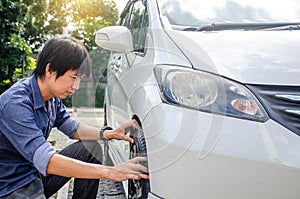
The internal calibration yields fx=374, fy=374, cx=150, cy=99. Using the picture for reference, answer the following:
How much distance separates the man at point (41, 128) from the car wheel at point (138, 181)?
45mm

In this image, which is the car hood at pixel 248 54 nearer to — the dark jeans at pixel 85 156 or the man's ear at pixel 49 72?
the man's ear at pixel 49 72

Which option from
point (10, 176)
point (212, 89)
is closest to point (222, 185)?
point (212, 89)

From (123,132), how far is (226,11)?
0.97 metres

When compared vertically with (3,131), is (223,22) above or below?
above

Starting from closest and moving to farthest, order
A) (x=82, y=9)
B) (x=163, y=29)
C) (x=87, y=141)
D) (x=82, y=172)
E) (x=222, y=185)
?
(x=222, y=185) < (x=82, y=172) < (x=163, y=29) < (x=87, y=141) < (x=82, y=9)

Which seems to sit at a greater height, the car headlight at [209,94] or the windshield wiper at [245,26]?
the windshield wiper at [245,26]

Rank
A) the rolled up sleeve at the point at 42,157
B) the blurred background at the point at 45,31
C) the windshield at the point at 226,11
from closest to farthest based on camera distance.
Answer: the rolled up sleeve at the point at 42,157 → the windshield at the point at 226,11 → the blurred background at the point at 45,31

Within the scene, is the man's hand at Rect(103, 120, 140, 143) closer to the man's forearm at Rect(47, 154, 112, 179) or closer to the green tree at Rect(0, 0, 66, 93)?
the man's forearm at Rect(47, 154, 112, 179)

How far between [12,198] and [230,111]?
1.14 m

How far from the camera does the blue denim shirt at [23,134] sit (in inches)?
67.0

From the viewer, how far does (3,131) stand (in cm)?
177

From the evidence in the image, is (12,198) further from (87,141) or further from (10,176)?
(87,141)

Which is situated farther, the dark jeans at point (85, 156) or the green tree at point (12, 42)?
the green tree at point (12, 42)

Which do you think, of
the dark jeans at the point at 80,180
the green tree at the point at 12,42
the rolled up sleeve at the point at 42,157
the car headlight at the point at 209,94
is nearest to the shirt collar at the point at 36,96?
the rolled up sleeve at the point at 42,157
